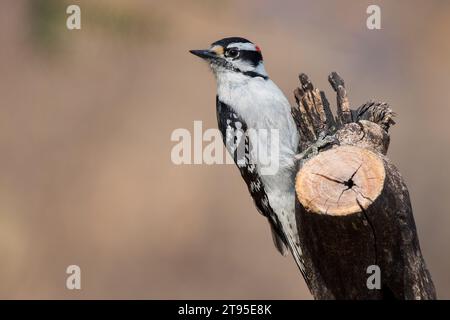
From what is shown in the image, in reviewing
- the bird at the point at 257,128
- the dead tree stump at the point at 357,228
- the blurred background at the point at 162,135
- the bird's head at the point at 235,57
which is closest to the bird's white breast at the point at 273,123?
the bird at the point at 257,128

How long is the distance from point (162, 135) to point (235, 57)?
4089mm

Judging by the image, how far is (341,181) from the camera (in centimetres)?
365

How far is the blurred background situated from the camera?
8.50 metres

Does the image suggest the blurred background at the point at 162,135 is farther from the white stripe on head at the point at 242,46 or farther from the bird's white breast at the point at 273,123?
the bird's white breast at the point at 273,123

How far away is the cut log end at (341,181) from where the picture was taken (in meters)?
3.53

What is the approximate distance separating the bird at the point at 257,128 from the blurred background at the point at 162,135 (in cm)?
307

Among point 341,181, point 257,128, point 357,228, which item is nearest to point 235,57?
point 257,128

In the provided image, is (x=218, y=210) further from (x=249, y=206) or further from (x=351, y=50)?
(x=351, y=50)

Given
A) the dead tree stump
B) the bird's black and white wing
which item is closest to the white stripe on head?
the bird's black and white wing

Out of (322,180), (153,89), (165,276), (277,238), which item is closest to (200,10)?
(153,89)

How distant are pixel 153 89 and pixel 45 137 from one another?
4.36 ft

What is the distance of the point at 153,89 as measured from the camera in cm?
954

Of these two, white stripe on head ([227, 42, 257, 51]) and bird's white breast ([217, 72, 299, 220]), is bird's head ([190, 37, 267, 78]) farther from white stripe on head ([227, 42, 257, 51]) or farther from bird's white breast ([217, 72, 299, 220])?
bird's white breast ([217, 72, 299, 220])

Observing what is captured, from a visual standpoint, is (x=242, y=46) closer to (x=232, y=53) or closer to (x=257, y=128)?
(x=232, y=53)
